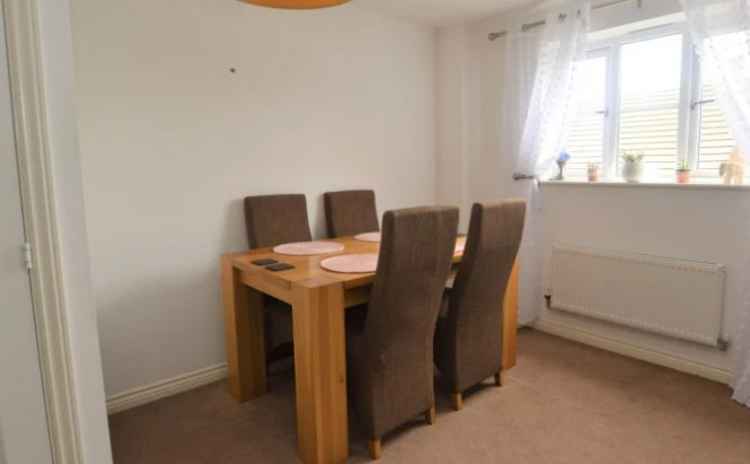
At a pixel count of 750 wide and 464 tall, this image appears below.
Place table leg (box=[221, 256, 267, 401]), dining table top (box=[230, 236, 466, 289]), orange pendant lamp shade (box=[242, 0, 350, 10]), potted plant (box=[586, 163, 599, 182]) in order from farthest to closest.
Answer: potted plant (box=[586, 163, 599, 182])
table leg (box=[221, 256, 267, 401])
dining table top (box=[230, 236, 466, 289])
orange pendant lamp shade (box=[242, 0, 350, 10])

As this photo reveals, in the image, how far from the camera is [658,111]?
278 cm

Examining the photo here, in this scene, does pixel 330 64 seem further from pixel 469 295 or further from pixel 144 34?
pixel 469 295

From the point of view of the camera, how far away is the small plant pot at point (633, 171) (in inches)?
110

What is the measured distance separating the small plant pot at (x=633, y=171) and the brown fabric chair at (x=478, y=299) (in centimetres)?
100

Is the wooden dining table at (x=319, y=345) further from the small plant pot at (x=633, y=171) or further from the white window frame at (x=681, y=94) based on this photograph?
the white window frame at (x=681, y=94)

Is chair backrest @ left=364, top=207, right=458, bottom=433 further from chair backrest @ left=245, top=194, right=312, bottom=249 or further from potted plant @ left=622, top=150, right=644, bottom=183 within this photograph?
potted plant @ left=622, top=150, right=644, bottom=183

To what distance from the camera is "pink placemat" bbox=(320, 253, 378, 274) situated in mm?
2012

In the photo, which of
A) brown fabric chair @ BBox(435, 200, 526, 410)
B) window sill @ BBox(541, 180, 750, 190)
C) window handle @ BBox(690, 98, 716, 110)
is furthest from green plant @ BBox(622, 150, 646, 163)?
brown fabric chair @ BBox(435, 200, 526, 410)

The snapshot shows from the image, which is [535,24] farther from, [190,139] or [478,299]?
[190,139]

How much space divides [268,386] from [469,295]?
1.23 meters

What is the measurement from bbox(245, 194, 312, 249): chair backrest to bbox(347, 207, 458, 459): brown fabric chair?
0.97m

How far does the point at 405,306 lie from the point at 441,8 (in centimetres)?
231

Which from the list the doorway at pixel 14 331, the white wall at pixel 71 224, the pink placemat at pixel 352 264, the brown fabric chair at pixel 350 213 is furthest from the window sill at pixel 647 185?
the doorway at pixel 14 331

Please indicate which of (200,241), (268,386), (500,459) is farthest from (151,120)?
(500,459)
